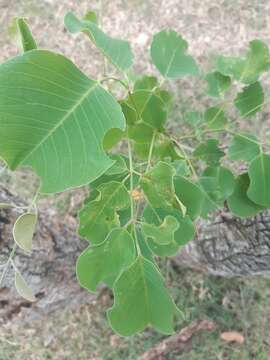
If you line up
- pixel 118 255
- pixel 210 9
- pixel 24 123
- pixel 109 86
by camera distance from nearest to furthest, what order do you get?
pixel 24 123 → pixel 118 255 → pixel 109 86 → pixel 210 9

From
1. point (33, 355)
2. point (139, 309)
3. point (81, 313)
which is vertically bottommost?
point (33, 355)

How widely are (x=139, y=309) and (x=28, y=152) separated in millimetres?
347

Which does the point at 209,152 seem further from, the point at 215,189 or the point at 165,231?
the point at 165,231

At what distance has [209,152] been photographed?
1.30m

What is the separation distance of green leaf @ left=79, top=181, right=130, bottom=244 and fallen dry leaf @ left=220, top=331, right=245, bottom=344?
1.30 m

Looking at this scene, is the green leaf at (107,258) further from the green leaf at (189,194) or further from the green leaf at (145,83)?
the green leaf at (145,83)

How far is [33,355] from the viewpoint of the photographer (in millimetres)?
2188

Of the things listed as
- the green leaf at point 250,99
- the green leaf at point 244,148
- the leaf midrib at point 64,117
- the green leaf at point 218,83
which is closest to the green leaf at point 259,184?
the green leaf at point 244,148

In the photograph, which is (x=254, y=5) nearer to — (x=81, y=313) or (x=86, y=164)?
(x=81, y=313)

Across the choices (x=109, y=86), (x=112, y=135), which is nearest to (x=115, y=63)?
(x=112, y=135)

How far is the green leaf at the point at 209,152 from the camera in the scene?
4.23 feet

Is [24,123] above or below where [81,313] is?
above

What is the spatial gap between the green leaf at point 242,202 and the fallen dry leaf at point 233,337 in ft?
3.25

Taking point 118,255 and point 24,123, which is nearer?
point 24,123
